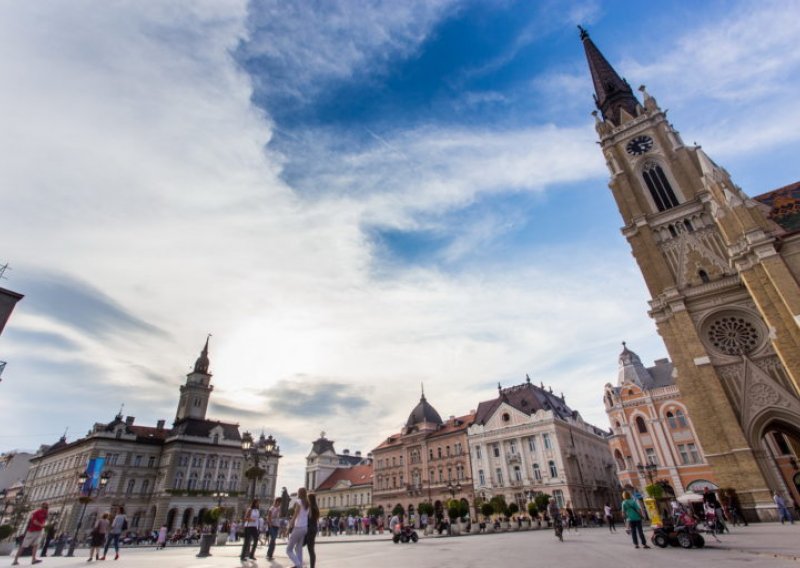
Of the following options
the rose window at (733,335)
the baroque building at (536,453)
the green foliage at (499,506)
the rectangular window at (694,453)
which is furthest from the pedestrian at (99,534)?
the rectangular window at (694,453)

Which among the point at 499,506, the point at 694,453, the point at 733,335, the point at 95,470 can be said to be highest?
the point at 733,335

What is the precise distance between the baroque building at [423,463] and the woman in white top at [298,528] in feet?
147

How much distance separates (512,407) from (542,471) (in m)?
8.10

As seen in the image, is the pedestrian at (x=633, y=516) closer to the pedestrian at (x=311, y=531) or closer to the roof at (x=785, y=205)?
the pedestrian at (x=311, y=531)

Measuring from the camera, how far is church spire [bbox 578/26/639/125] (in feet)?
153

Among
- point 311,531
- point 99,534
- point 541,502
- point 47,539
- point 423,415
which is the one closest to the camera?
point 311,531

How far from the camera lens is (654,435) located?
4450cm

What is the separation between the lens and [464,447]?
2078 inches

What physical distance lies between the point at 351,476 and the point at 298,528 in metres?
71.0

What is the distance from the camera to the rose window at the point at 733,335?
2734 cm

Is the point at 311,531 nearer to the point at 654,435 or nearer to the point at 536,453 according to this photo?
the point at 536,453

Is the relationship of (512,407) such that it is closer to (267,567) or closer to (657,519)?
(657,519)

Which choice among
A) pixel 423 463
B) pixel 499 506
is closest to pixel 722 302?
pixel 499 506

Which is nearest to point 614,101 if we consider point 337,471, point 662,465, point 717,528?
point 662,465
